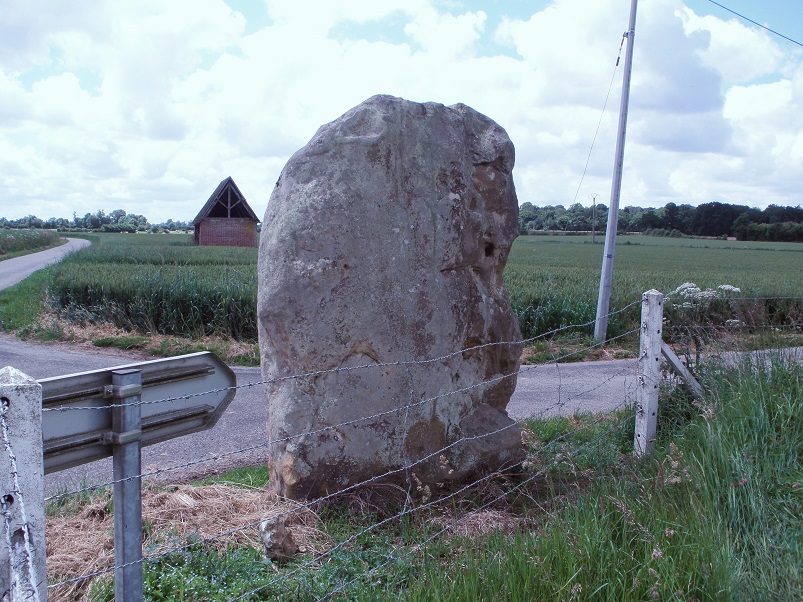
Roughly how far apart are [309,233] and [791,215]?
64.2m

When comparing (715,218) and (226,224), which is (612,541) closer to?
(226,224)

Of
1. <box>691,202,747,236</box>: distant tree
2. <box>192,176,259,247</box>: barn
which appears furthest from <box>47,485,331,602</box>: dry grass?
<box>691,202,747,236</box>: distant tree

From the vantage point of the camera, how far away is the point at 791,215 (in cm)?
5956

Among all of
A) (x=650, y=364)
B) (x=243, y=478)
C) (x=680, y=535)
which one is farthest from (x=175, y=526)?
(x=650, y=364)

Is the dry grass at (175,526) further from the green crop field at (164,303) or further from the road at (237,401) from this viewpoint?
the green crop field at (164,303)

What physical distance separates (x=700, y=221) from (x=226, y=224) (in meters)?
40.3

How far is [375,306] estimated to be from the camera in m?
4.68

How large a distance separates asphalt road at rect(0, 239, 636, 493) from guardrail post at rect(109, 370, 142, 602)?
0.48m

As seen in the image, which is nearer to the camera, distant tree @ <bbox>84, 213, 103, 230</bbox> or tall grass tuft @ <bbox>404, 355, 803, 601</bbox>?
tall grass tuft @ <bbox>404, 355, 803, 601</bbox>

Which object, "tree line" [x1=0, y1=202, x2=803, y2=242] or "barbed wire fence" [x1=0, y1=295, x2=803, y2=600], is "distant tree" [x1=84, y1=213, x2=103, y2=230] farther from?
"barbed wire fence" [x1=0, y1=295, x2=803, y2=600]

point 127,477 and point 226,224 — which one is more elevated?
point 226,224

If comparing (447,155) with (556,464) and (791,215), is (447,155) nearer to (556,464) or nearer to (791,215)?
(556,464)

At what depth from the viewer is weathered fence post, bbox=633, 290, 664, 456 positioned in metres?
5.14

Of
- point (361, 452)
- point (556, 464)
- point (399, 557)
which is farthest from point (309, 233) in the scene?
point (556, 464)
